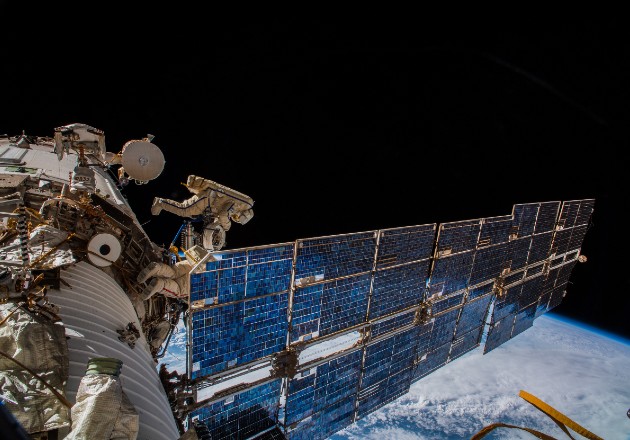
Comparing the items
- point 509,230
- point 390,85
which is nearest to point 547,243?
point 509,230

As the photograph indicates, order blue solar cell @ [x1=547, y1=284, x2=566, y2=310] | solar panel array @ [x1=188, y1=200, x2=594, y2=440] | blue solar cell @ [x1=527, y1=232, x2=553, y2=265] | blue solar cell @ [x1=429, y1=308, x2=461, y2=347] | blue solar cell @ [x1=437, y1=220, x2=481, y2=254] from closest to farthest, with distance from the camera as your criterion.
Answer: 1. solar panel array @ [x1=188, y1=200, x2=594, y2=440]
2. blue solar cell @ [x1=437, y1=220, x2=481, y2=254]
3. blue solar cell @ [x1=429, y1=308, x2=461, y2=347]
4. blue solar cell @ [x1=527, y1=232, x2=553, y2=265]
5. blue solar cell @ [x1=547, y1=284, x2=566, y2=310]

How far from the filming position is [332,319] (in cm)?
387

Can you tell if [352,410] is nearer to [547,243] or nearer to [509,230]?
[509,230]

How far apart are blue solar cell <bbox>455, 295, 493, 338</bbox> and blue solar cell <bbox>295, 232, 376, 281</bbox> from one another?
305 cm

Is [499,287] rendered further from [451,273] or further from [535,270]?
[535,270]

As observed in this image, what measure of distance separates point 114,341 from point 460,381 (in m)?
13.7

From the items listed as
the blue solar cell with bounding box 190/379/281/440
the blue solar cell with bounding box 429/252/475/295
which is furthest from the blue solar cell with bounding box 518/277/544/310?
the blue solar cell with bounding box 190/379/281/440

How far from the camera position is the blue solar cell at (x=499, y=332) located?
6899 mm

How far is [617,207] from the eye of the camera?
13406 millimetres

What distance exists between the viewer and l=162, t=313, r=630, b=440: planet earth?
34.0ft

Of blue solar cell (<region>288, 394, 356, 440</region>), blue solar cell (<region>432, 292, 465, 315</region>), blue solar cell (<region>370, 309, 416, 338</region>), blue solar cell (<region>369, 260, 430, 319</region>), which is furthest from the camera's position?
blue solar cell (<region>432, 292, 465, 315</region>)

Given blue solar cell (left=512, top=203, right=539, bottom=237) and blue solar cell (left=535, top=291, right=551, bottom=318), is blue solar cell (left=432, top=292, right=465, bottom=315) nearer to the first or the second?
blue solar cell (left=512, top=203, right=539, bottom=237)

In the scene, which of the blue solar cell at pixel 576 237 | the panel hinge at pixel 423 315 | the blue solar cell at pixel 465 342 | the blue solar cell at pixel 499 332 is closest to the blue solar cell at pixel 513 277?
the blue solar cell at pixel 499 332

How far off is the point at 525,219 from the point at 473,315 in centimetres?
238
